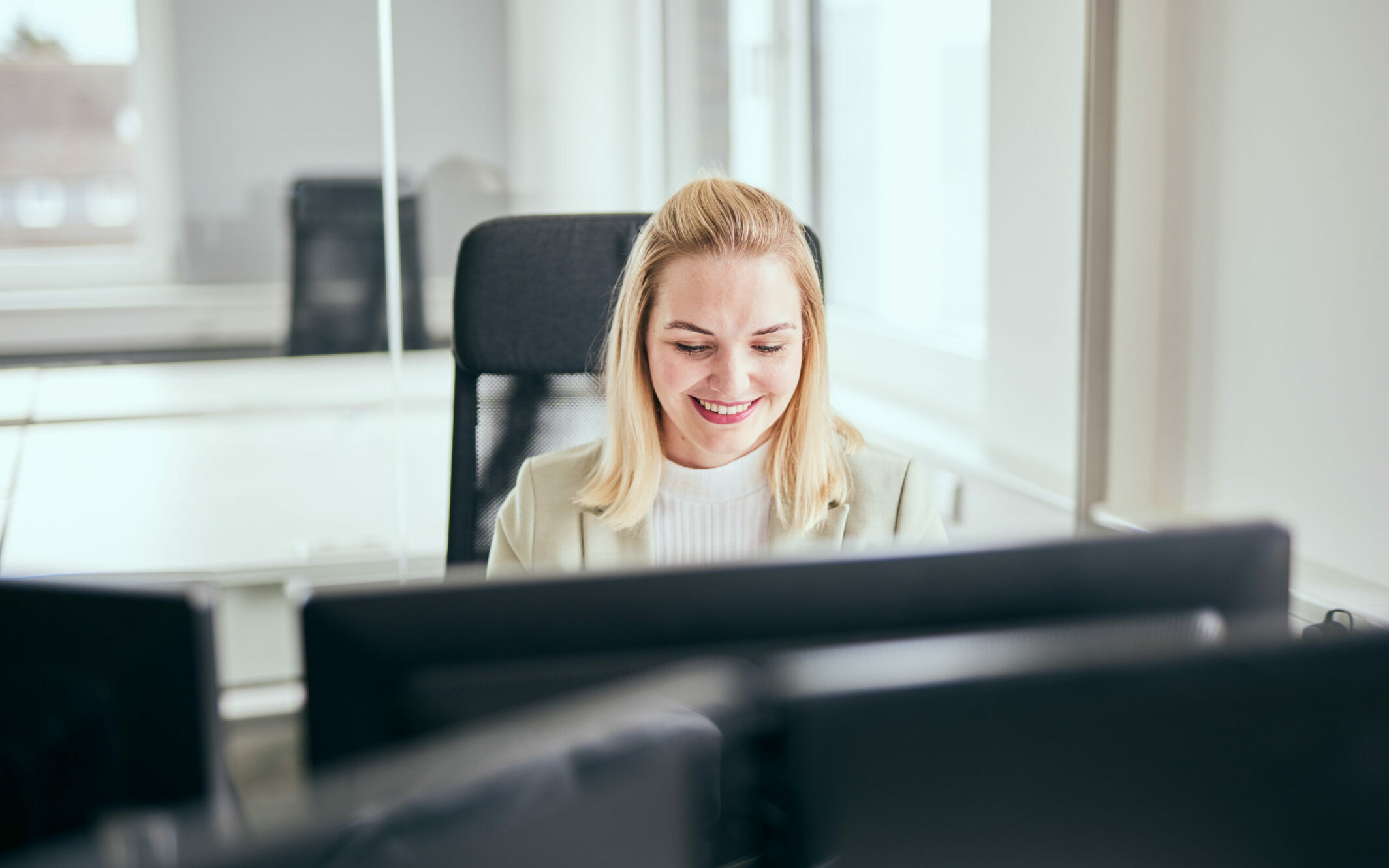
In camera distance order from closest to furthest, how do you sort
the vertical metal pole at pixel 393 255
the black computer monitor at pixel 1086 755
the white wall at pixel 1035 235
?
the black computer monitor at pixel 1086 755
the white wall at pixel 1035 235
the vertical metal pole at pixel 393 255

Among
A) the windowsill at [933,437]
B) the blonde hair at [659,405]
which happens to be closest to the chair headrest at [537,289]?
the blonde hair at [659,405]

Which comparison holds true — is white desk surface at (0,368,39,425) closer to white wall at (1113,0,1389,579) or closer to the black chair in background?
the black chair in background

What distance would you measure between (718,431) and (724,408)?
28mm

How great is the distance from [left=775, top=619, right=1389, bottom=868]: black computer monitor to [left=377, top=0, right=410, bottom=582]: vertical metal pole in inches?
92.0

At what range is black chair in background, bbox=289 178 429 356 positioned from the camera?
2.74 meters

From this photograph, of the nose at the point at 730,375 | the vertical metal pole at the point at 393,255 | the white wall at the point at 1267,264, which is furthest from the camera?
the vertical metal pole at the point at 393,255

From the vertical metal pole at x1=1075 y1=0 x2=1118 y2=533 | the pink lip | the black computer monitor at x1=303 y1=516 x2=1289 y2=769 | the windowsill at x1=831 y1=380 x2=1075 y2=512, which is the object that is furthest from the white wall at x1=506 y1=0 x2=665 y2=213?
the black computer monitor at x1=303 y1=516 x2=1289 y2=769

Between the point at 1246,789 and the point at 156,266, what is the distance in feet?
8.49

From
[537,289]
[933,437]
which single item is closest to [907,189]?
[933,437]

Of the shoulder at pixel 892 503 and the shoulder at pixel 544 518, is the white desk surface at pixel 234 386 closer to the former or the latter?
the shoulder at pixel 544 518

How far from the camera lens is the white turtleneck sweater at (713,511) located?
143 centimetres

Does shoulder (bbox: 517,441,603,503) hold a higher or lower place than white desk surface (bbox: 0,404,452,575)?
higher

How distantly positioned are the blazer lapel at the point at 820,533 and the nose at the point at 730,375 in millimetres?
146

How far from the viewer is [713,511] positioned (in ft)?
4.69
